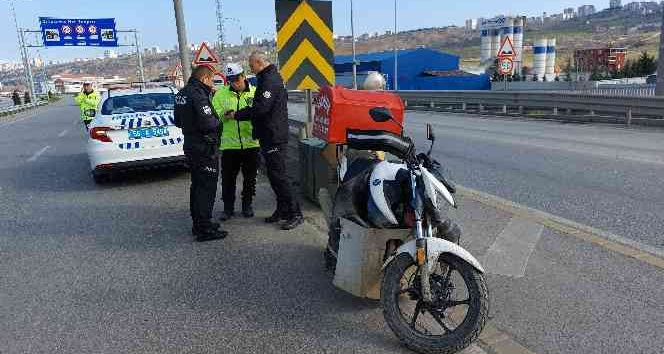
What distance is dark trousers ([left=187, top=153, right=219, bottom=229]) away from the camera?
5.24 metres

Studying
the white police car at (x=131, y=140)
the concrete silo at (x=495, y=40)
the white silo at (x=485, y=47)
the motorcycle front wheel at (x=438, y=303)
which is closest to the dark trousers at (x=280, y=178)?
the motorcycle front wheel at (x=438, y=303)

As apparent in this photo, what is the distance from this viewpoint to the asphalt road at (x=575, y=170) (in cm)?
566

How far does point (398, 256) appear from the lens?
304cm

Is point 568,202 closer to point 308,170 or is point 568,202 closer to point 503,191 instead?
point 503,191

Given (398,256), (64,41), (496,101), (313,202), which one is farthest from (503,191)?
(64,41)

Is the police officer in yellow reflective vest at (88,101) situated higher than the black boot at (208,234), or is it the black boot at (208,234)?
the police officer in yellow reflective vest at (88,101)

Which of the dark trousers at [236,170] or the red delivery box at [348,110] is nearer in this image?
the red delivery box at [348,110]

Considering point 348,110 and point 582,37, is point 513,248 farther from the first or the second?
point 582,37

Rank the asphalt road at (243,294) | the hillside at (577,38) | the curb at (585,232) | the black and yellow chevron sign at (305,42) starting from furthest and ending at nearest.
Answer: the hillside at (577,38) < the black and yellow chevron sign at (305,42) < the curb at (585,232) < the asphalt road at (243,294)

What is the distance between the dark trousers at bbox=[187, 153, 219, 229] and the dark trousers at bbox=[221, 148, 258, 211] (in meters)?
0.55

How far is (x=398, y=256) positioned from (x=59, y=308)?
2671mm

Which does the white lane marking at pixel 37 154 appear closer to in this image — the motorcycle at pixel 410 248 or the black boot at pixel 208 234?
the black boot at pixel 208 234

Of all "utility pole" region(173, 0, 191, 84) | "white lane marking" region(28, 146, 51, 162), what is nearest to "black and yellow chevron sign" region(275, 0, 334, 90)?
"utility pole" region(173, 0, 191, 84)

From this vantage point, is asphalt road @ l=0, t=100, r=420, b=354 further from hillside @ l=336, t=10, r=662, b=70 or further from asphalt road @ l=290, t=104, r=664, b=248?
hillside @ l=336, t=10, r=662, b=70
